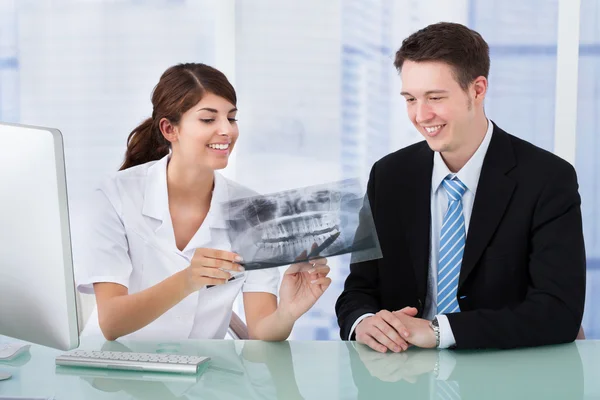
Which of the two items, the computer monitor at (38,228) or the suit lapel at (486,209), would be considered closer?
the computer monitor at (38,228)

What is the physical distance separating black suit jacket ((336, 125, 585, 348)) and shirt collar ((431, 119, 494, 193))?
0.07ft

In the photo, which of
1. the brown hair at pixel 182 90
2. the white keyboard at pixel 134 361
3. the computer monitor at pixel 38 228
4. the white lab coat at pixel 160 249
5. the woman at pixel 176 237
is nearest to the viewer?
the computer monitor at pixel 38 228

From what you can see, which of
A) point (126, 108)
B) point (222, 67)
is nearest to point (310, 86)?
point (222, 67)

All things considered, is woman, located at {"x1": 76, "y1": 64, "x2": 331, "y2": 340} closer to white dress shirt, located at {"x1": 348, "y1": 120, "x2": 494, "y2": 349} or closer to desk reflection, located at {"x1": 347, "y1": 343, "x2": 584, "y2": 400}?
desk reflection, located at {"x1": 347, "y1": 343, "x2": 584, "y2": 400}

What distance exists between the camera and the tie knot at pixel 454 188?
2088 mm

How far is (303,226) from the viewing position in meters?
1.62

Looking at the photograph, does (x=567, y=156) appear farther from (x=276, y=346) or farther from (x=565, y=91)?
(x=276, y=346)

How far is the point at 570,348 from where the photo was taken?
1.77m

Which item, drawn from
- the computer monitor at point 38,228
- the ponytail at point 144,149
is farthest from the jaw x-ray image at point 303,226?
the ponytail at point 144,149

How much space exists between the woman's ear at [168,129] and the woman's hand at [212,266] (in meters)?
0.77

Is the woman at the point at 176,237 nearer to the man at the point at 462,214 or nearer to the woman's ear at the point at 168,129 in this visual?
the woman's ear at the point at 168,129

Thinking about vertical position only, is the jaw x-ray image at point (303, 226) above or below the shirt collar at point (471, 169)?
below

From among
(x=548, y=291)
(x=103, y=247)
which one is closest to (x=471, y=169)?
(x=548, y=291)

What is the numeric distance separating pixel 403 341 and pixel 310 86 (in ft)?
8.45
